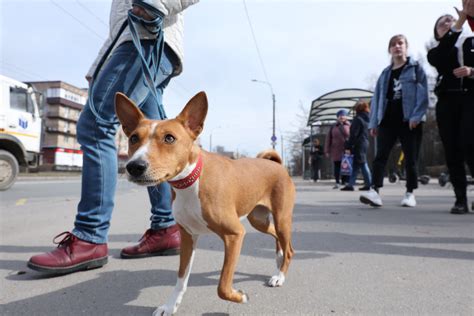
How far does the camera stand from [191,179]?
180 centimetres

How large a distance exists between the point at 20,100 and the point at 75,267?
9565 mm

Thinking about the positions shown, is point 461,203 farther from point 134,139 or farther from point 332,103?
point 332,103

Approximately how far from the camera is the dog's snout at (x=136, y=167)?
1.54m

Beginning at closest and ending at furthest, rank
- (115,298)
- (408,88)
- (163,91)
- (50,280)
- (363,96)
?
(115,298)
(50,280)
(163,91)
(408,88)
(363,96)

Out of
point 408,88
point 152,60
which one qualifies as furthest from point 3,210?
point 408,88

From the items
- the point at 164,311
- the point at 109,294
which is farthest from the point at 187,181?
the point at 109,294

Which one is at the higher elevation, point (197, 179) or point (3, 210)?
point (197, 179)

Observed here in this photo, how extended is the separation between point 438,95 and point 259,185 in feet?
12.1

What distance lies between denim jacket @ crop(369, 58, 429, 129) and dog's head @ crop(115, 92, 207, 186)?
4.22 metres

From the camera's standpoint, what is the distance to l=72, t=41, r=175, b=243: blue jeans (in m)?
2.46

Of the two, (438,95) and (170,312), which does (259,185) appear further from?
(438,95)

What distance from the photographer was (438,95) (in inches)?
185

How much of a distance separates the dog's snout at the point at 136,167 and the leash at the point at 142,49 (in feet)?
2.77

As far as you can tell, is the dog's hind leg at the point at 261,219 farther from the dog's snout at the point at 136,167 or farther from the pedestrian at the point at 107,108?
the dog's snout at the point at 136,167
